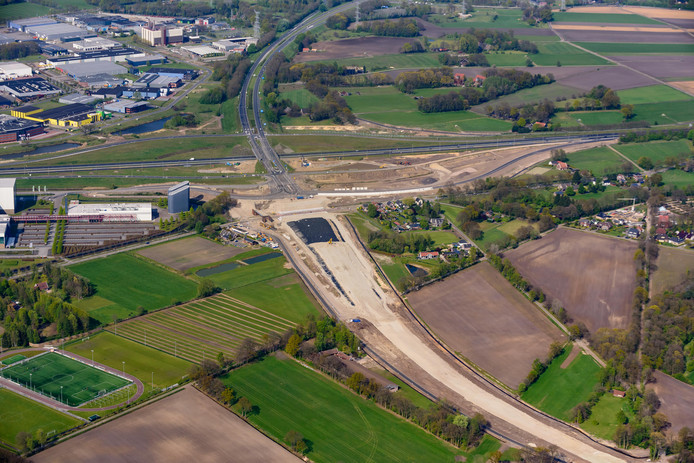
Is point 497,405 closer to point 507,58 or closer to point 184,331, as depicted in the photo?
point 184,331

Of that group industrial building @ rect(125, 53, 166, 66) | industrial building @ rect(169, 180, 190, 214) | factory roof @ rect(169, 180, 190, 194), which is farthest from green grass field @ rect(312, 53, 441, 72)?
industrial building @ rect(169, 180, 190, 214)

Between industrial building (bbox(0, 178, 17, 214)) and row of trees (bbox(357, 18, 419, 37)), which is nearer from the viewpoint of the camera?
industrial building (bbox(0, 178, 17, 214))

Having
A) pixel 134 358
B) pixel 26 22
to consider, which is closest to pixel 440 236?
pixel 134 358

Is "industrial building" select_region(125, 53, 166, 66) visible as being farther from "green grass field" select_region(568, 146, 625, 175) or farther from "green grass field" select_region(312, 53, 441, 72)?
"green grass field" select_region(568, 146, 625, 175)

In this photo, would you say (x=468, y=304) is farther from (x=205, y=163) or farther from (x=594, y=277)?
(x=205, y=163)

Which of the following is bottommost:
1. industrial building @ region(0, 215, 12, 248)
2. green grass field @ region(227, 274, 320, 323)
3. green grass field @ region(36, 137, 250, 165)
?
green grass field @ region(227, 274, 320, 323)

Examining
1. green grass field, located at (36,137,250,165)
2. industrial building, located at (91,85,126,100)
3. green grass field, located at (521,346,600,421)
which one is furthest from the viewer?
industrial building, located at (91,85,126,100)
